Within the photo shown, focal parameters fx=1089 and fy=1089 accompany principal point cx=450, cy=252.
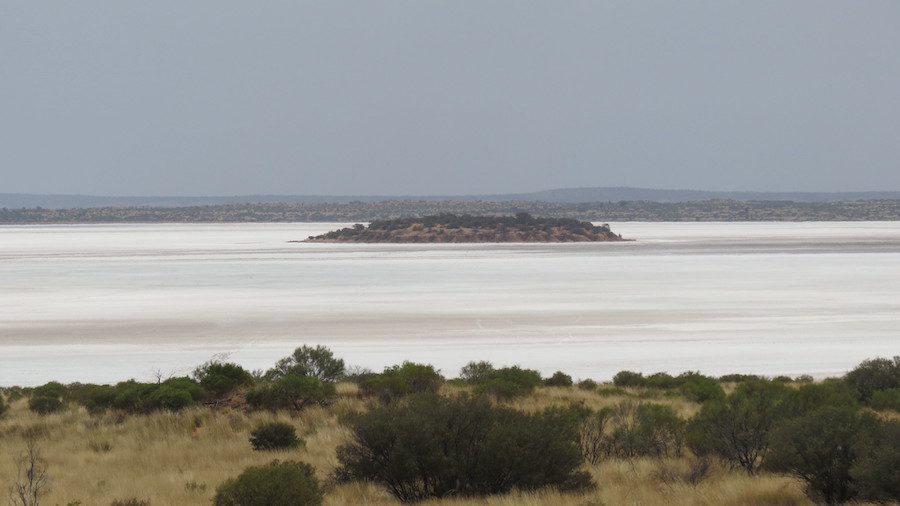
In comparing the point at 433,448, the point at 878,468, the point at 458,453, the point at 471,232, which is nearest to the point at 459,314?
the point at 458,453

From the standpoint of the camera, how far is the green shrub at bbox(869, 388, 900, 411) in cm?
1512

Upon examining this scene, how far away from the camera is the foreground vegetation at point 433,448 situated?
825 centimetres

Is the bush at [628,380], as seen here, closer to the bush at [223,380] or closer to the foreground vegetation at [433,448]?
the foreground vegetation at [433,448]

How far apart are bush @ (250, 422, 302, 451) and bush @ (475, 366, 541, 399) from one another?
3.41 meters

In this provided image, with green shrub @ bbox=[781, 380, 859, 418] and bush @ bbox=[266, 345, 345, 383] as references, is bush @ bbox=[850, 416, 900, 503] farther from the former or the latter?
bush @ bbox=[266, 345, 345, 383]

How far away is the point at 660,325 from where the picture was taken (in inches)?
1259

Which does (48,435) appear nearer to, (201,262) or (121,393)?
(121,393)

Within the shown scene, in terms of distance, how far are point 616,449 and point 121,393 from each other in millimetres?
7727

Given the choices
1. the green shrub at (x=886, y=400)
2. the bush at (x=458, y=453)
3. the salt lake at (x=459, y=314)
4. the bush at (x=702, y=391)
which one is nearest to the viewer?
the bush at (x=458, y=453)

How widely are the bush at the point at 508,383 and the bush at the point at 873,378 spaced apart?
510 centimetres

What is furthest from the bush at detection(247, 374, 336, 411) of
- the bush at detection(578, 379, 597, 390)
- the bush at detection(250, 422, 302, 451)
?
the bush at detection(578, 379, 597, 390)

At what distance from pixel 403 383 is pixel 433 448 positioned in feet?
23.7

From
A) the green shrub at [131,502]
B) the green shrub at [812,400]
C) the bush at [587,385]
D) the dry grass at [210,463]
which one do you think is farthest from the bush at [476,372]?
the green shrub at [131,502]

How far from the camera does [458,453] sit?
904 cm
